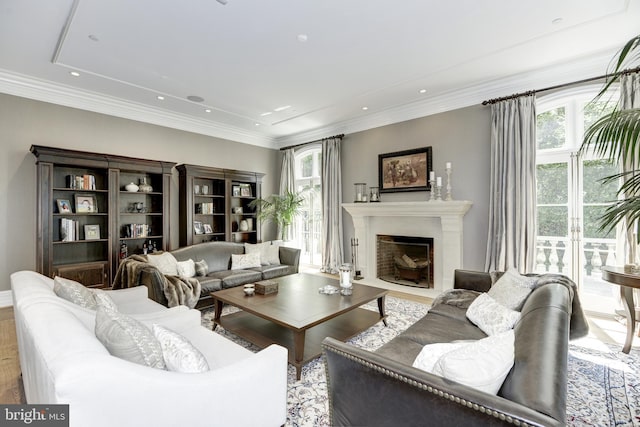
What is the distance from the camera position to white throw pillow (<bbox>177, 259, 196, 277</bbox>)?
4051 mm

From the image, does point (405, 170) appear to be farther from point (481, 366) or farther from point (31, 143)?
point (31, 143)

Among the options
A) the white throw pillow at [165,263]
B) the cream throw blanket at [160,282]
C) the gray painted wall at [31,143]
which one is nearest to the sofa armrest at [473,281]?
the cream throw blanket at [160,282]

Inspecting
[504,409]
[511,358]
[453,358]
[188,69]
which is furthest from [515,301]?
[188,69]

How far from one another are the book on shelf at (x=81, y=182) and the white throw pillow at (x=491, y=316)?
5199mm

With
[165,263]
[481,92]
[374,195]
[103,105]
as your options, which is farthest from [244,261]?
[481,92]

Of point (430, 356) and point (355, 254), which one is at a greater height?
point (430, 356)

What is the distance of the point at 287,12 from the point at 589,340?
4.41 meters

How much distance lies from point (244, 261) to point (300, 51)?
321 cm

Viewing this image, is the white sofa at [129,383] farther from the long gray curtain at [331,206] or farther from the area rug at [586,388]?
the long gray curtain at [331,206]

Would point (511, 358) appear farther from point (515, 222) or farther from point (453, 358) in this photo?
point (515, 222)

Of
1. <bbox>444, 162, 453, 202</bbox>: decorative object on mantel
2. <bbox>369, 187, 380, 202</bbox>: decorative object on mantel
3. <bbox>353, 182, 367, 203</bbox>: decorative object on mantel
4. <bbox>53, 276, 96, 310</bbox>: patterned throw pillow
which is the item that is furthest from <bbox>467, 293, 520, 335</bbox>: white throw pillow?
<bbox>353, 182, 367, 203</bbox>: decorative object on mantel

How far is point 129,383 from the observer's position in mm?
1029

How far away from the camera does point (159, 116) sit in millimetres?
5250

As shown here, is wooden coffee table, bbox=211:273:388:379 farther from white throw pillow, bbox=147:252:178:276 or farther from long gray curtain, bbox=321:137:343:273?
long gray curtain, bbox=321:137:343:273
